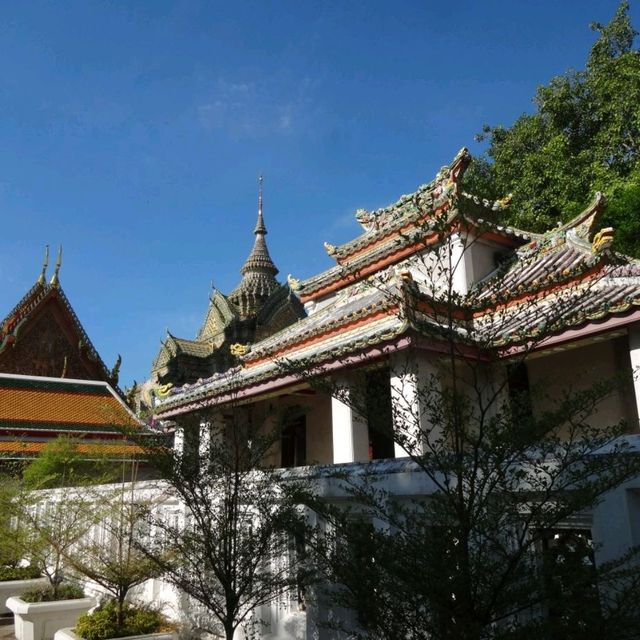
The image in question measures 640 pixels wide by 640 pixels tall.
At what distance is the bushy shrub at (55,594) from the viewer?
8562mm

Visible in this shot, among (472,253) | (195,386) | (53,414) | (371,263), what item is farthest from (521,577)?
(53,414)

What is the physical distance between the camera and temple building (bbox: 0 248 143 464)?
15625mm

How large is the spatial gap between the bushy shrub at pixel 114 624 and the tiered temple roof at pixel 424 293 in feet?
9.65

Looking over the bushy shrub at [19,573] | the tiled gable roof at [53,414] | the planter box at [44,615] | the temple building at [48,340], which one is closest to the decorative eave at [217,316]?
the temple building at [48,340]

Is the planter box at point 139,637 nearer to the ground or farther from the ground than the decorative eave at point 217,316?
nearer to the ground

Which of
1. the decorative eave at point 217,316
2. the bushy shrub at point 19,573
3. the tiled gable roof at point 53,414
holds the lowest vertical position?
the bushy shrub at point 19,573

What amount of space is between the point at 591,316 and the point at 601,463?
16.9ft

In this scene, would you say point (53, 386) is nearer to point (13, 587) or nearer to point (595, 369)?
point (13, 587)

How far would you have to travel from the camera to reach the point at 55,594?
8688mm

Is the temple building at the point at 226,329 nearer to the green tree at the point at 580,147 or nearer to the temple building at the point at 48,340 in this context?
the temple building at the point at 48,340

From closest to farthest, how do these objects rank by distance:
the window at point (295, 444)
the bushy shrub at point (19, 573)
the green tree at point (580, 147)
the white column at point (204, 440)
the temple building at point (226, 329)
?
the white column at point (204, 440) < the bushy shrub at point (19, 573) < the window at point (295, 444) < the green tree at point (580, 147) < the temple building at point (226, 329)

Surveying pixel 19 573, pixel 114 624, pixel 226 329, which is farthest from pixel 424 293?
pixel 226 329

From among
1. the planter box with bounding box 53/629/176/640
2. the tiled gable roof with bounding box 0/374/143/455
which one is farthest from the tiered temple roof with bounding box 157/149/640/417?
the tiled gable roof with bounding box 0/374/143/455

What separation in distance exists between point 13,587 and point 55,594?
80.3 inches
